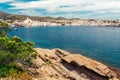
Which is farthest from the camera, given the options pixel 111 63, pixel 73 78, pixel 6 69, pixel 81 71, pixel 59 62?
pixel 111 63

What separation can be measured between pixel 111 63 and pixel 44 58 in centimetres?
2573

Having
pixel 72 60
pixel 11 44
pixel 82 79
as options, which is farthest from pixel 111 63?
pixel 11 44

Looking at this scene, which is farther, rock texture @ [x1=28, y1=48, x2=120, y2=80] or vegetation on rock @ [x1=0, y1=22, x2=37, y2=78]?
rock texture @ [x1=28, y1=48, x2=120, y2=80]

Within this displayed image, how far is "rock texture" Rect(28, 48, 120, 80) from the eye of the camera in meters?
71.8

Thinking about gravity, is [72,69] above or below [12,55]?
below

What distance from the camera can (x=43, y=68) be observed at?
74.2m

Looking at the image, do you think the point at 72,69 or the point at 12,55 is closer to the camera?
the point at 12,55

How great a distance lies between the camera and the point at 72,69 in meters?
80.4

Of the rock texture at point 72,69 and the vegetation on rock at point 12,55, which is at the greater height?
the vegetation on rock at point 12,55

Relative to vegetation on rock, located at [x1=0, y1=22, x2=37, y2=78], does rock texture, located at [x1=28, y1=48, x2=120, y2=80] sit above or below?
below

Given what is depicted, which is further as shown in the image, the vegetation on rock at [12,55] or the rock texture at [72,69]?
the rock texture at [72,69]

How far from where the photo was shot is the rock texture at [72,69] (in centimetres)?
7175

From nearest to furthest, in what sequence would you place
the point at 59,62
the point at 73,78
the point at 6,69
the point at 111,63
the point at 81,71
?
the point at 6,69
the point at 73,78
the point at 81,71
the point at 59,62
the point at 111,63

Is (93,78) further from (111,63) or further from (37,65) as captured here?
(111,63)
